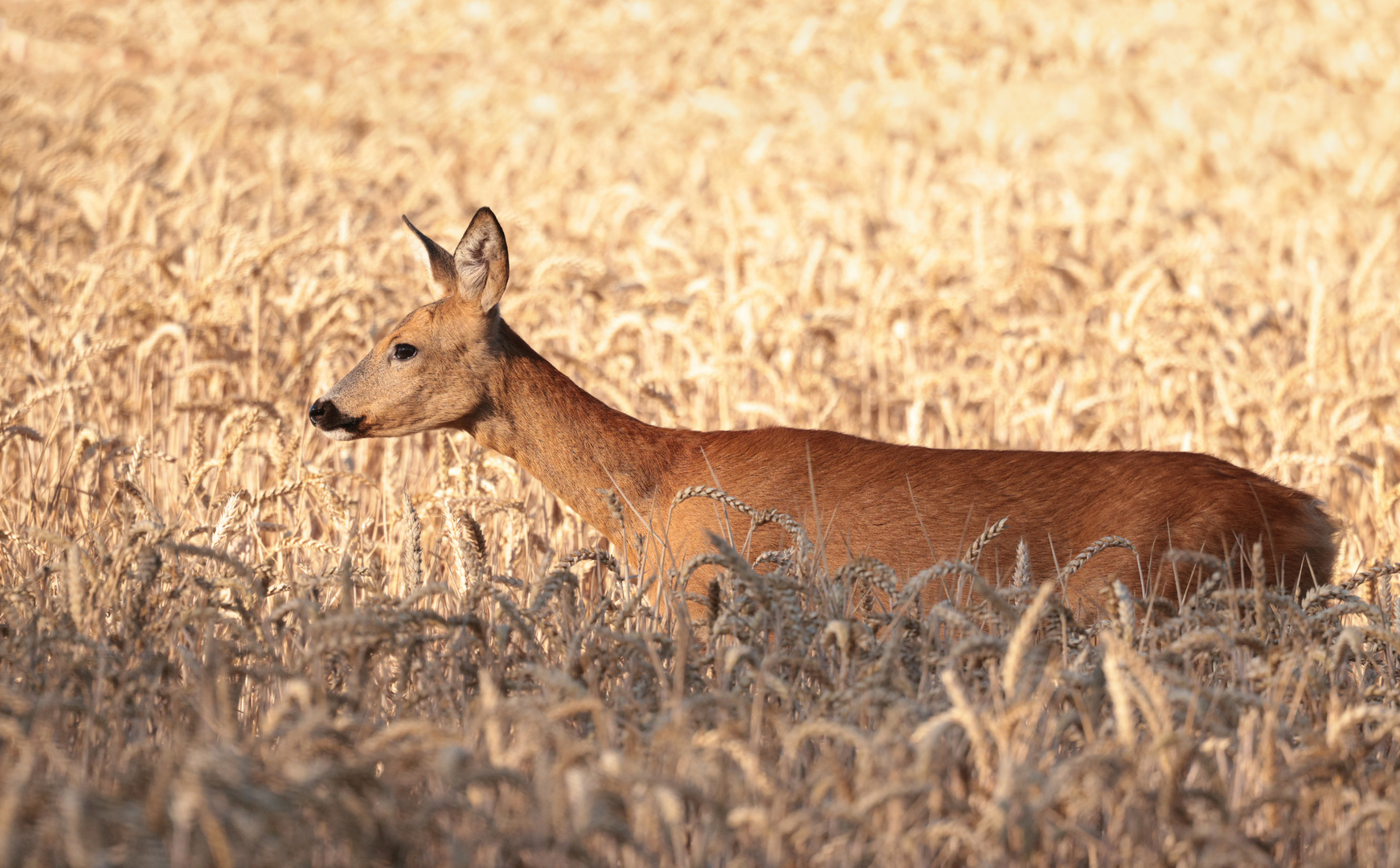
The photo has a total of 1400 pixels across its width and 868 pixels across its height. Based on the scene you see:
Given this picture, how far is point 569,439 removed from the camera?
585 centimetres

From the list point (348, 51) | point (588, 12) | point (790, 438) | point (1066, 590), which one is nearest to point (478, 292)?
point (790, 438)

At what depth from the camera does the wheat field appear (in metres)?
2.78

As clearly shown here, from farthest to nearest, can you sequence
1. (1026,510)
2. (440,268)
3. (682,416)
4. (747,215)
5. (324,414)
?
(747,215) < (682,416) < (440,268) < (324,414) < (1026,510)

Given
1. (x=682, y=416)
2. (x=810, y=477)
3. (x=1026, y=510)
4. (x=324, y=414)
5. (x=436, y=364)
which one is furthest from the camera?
(x=682, y=416)

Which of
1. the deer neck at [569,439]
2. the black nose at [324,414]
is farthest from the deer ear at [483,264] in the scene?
the black nose at [324,414]

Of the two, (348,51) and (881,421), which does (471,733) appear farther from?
(348,51)

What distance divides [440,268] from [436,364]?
445 mm

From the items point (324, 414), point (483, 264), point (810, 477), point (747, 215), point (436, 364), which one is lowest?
point (810, 477)

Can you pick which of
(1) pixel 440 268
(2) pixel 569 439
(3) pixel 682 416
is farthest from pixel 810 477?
(3) pixel 682 416

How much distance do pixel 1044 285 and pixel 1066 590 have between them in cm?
555

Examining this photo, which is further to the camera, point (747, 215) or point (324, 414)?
point (747, 215)

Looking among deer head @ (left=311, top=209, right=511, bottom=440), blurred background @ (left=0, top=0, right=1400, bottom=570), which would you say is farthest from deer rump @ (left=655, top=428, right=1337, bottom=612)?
blurred background @ (left=0, top=0, right=1400, bottom=570)

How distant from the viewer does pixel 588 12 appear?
23.5m

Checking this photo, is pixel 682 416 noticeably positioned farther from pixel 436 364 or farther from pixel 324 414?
pixel 324 414
